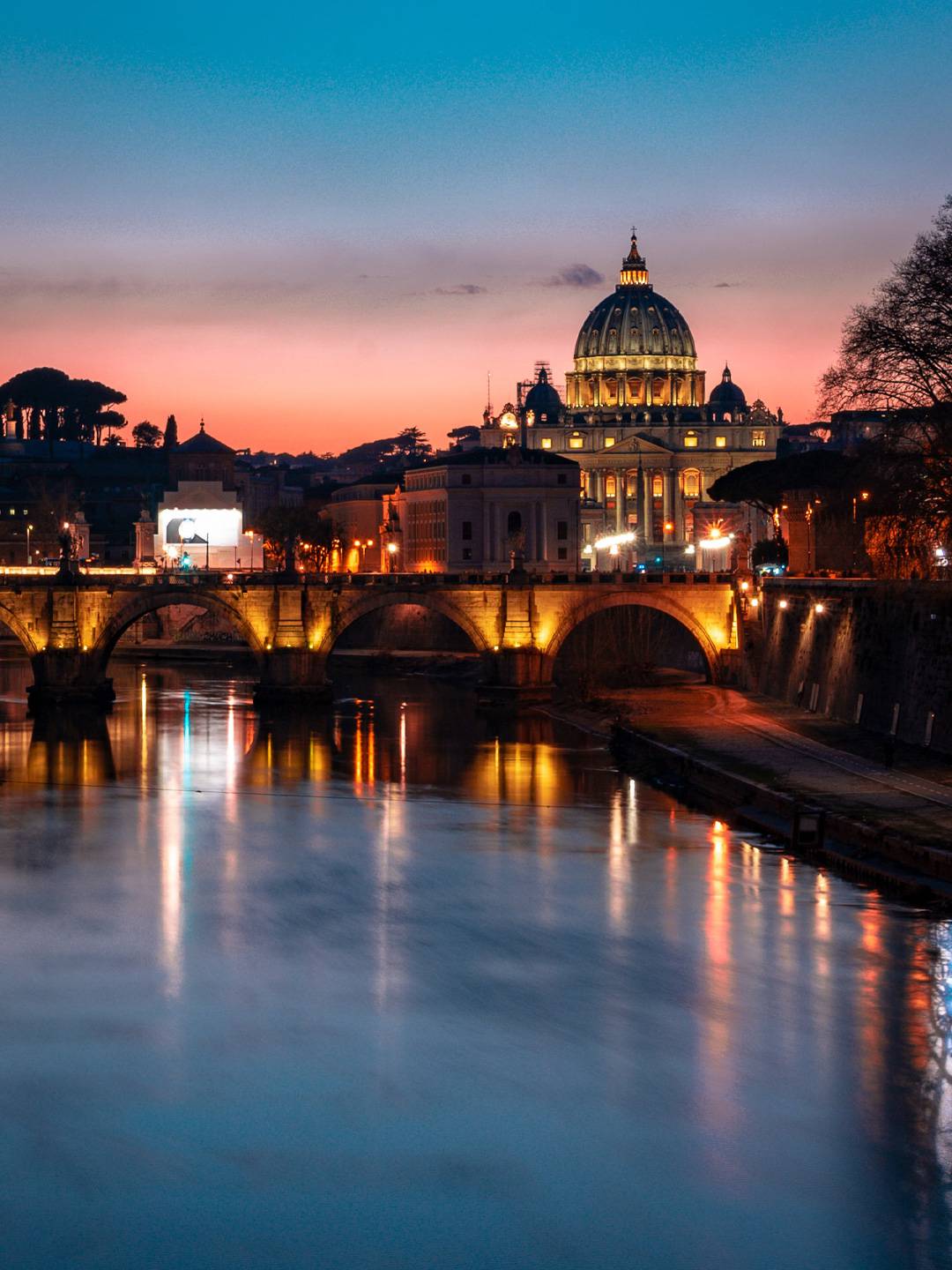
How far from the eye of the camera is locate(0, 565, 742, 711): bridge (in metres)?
70.4

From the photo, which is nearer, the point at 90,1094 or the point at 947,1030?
the point at 90,1094

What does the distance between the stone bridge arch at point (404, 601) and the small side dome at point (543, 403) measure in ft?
350

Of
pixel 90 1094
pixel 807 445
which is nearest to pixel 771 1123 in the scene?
pixel 90 1094

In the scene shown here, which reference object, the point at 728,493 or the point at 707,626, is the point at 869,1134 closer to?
the point at 707,626

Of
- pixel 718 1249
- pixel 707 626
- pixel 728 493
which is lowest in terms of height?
pixel 718 1249

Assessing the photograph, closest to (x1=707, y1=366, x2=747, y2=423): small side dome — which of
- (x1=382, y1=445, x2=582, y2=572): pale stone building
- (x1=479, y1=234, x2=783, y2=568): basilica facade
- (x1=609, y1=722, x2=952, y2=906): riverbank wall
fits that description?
(x1=479, y1=234, x2=783, y2=568): basilica facade

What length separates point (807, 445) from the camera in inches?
7628

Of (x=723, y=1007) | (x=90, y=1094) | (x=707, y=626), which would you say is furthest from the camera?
(x=707, y=626)

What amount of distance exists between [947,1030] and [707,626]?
151 feet

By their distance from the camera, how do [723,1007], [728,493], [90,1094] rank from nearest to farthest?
[90,1094] → [723,1007] → [728,493]

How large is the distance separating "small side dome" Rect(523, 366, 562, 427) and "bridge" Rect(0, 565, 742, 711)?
107 metres

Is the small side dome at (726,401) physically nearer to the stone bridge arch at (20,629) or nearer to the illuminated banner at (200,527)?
the illuminated banner at (200,527)

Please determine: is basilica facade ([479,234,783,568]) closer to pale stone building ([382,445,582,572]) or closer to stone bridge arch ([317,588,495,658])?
pale stone building ([382,445,582,572])

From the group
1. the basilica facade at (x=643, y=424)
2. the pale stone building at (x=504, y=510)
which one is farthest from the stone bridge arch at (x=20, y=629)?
the basilica facade at (x=643, y=424)
